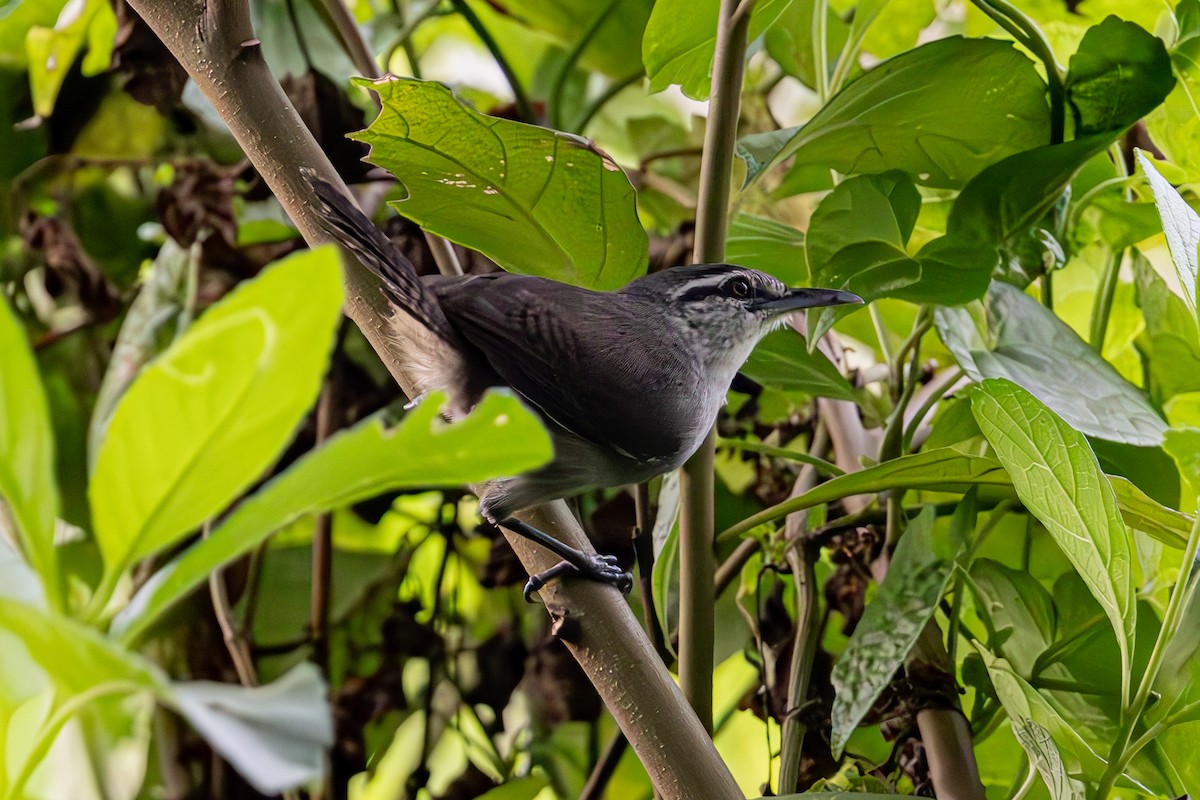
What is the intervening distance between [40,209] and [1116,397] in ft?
4.56

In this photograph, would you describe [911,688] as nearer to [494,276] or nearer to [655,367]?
[655,367]

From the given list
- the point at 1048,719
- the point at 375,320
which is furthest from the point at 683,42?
the point at 1048,719

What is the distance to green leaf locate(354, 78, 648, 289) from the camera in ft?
2.32

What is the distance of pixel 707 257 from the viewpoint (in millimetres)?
738

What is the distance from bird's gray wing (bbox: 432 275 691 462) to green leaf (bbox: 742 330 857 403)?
0.09 m

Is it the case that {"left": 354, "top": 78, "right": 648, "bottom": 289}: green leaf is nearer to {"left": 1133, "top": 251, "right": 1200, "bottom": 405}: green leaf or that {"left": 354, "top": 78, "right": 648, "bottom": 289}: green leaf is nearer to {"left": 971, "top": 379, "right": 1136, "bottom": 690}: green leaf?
{"left": 971, "top": 379, "right": 1136, "bottom": 690}: green leaf

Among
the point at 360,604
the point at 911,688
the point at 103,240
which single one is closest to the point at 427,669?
the point at 360,604

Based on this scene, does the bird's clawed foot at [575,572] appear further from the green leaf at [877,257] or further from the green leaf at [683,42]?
the green leaf at [683,42]

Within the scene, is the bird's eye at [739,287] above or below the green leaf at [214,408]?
below

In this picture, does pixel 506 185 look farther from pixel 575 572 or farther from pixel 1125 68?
pixel 1125 68

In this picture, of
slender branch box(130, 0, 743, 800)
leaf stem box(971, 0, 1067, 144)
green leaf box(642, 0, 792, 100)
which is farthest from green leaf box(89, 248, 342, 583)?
leaf stem box(971, 0, 1067, 144)

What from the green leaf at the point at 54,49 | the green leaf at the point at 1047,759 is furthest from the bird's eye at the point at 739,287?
the green leaf at the point at 54,49

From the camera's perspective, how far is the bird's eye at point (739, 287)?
0.94m

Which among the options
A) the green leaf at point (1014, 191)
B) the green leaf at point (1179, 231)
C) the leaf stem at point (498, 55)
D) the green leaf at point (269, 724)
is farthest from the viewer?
the leaf stem at point (498, 55)
